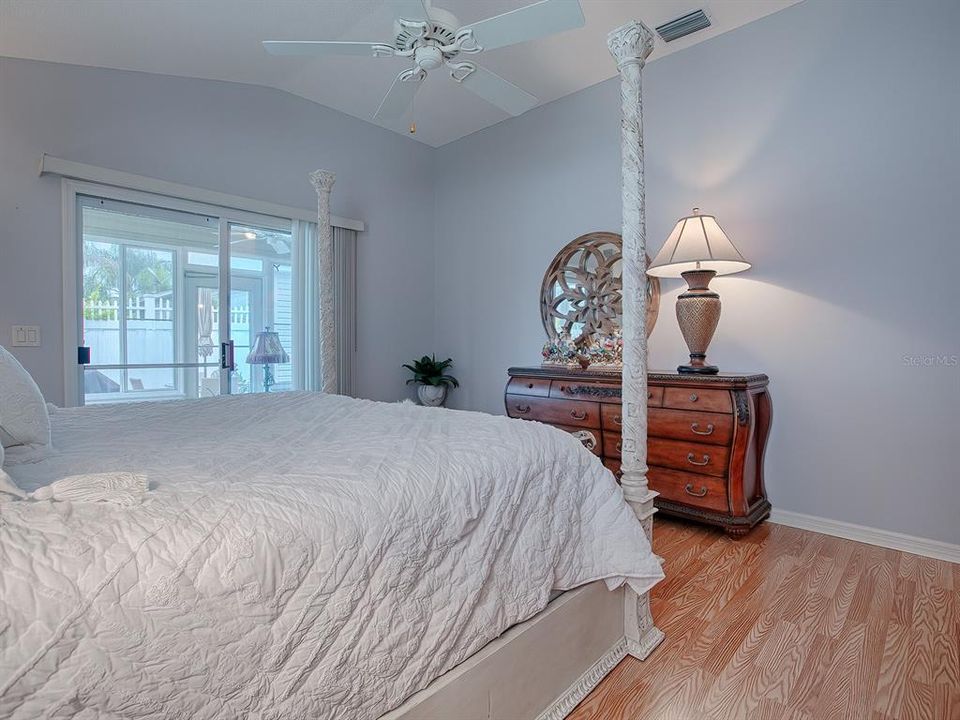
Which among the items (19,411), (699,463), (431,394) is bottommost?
(699,463)

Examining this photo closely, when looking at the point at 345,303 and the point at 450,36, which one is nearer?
the point at 450,36

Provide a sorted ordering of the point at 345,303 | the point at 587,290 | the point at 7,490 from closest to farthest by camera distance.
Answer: the point at 7,490
the point at 587,290
the point at 345,303

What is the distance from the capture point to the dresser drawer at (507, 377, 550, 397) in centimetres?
336

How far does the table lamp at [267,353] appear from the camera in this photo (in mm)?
3684

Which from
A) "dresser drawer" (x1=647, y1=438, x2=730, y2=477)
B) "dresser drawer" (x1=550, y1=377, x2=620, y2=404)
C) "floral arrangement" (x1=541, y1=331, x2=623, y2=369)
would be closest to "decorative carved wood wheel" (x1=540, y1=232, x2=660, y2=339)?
"floral arrangement" (x1=541, y1=331, x2=623, y2=369)

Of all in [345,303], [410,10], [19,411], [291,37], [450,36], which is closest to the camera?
[19,411]

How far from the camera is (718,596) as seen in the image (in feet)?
6.64

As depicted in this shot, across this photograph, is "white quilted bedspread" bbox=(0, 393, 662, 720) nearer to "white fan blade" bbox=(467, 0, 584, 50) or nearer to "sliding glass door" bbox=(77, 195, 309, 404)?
"white fan blade" bbox=(467, 0, 584, 50)

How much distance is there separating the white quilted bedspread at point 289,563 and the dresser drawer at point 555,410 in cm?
158

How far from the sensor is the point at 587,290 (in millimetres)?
3639

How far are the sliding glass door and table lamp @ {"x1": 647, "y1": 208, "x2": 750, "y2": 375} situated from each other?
280cm

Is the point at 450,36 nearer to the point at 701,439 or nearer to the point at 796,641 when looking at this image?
the point at 701,439

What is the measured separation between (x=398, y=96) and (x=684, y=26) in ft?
6.02

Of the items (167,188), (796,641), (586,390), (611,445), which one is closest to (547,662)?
(796,641)
